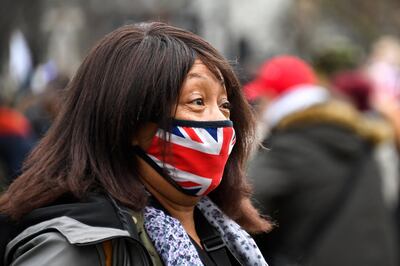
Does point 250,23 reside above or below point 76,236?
below

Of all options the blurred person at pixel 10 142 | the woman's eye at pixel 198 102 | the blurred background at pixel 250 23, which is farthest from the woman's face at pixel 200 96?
the blurred background at pixel 250 23

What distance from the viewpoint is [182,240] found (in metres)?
→ 3.30

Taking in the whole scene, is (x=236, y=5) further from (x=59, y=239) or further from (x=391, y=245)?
(x=59, y=239)

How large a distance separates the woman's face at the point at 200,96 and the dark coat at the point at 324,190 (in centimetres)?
368

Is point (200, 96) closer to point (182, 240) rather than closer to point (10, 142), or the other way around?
point (182, 240)

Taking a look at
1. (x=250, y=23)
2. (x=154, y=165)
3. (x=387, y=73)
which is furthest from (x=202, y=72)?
(x=250, y=23)

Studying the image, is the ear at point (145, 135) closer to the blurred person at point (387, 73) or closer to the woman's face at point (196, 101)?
the woman's face at point (196, 101)

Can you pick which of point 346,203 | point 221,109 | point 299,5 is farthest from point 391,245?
point 299,5

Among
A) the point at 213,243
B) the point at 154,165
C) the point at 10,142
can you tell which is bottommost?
the point at 10,142

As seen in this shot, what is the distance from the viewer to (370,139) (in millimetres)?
7598

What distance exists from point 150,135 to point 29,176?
0.40 meters

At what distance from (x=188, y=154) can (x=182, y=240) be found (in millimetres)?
268

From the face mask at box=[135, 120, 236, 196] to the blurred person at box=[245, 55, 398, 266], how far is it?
3.67m

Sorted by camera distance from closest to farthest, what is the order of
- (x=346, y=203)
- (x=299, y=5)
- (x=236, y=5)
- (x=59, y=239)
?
(x=59, y=239) < (x=346, y=203) < (x=299, y=5) < (x=236, y=5)
